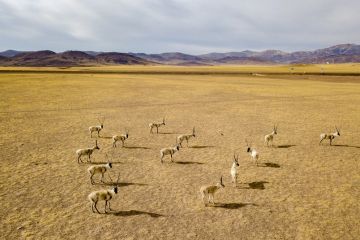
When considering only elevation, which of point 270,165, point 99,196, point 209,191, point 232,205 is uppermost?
point 99,196

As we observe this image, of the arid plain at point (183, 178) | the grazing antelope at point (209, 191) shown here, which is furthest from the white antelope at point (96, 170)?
the grazing antelope at point (209, 191)

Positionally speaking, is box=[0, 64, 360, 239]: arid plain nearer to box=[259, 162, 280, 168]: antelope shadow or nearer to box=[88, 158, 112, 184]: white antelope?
box=[259, 162, 280, 168]: antelope shadow

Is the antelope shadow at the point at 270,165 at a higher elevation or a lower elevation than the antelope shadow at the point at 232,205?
higher

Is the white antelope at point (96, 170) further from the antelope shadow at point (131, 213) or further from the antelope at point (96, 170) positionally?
the antelope shadow at point (131, 213)

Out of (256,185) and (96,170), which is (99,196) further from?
(256,185)

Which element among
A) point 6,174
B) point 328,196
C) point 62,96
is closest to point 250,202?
point 328,196

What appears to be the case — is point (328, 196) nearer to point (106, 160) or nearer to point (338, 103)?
point (106, 160)

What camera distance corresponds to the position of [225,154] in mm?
21016

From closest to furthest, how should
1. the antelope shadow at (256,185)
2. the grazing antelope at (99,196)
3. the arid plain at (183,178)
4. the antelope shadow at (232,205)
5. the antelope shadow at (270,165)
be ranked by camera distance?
the arid plain at (183,178), the grazing antelope at (99,196), the antelope shadow at (232,205), the antelope shadow at (256,185), the antelope shadow at (270,165)

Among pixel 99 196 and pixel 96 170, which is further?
pixel 96 170

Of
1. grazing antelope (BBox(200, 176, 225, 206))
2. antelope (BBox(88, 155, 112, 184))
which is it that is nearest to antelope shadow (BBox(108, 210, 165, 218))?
grazing antelope (BBox(200, 176, 225, 206))

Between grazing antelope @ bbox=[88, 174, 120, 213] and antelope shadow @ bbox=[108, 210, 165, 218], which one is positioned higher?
grazing antelope @ bbox=[88, 174, 120, 213]

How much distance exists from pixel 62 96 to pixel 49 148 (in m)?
26.4


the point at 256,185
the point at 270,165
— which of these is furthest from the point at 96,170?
the point at 270,165
